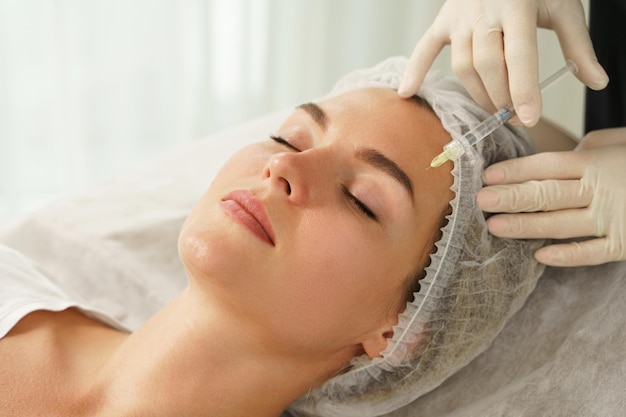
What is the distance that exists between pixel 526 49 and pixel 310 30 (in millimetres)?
1680

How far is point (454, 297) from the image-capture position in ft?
4.88

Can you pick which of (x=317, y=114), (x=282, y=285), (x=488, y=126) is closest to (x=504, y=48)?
(x=488, y=126)

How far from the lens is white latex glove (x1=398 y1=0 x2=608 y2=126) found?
1404 mm

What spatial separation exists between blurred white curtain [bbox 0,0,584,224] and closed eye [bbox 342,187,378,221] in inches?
66.9

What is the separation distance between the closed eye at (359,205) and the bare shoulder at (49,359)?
0.60 meters

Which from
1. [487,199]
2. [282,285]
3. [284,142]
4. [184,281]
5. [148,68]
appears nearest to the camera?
[282,285]

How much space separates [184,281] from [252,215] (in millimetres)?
618

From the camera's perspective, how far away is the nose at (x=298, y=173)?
A: 4.53ft

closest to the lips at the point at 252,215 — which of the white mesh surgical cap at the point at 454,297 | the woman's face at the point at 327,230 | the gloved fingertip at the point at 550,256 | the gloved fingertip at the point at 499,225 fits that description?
the woman's face at the point at 327,230

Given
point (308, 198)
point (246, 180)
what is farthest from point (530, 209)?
point (246, 180)

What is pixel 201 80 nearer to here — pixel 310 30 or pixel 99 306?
pixel 310 30

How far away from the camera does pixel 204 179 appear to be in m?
2.12

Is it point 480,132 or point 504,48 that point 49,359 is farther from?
point 504,48

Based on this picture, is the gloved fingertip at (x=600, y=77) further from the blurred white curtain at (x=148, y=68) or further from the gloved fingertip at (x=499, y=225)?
the blurred white curtain at (x=148, y=68)
